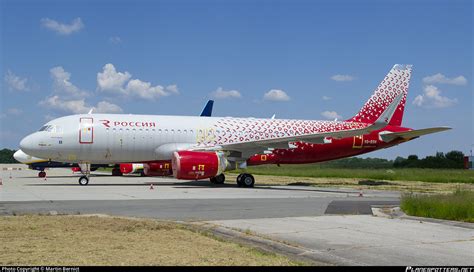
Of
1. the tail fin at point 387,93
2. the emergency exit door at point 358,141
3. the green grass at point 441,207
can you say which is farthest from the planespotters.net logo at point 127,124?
the green grass at point 441,207

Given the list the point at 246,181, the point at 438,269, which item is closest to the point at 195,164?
the point at 246,181

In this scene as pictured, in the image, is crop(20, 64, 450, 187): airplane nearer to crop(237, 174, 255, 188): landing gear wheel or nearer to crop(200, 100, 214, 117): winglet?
crop(237, 174, 255, 188): landing gear wheel

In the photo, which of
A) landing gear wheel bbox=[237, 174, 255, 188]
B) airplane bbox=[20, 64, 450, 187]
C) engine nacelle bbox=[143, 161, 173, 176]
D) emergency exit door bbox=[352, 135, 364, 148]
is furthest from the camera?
emergency exit door bbox=[352, 135, 364, 148]

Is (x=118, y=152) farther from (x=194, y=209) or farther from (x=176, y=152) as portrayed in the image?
(x=194, y=209)

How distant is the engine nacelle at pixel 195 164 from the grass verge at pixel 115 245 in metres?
13.7

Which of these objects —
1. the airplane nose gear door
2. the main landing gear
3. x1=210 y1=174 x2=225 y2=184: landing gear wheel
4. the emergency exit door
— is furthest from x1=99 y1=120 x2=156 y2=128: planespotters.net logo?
the emergency exit door

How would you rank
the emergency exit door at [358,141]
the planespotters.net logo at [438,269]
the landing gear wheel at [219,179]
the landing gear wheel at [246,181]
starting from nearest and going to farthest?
the planespotters.net logo at [438,269], the landing gear wheel at [246,181], the landing gear wheel at [219,179], the emergency exit door at [358,141]

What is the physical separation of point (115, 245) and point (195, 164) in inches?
660

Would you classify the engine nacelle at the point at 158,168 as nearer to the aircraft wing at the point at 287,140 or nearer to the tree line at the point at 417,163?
Answer: the aircraft wing at the point at 287,140

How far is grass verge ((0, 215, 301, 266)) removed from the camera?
6738mm

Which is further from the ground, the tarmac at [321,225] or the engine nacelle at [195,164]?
the engine nacelle at [195,164]

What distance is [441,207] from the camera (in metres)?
12.5

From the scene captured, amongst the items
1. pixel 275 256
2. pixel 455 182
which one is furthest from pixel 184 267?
pixel 455 182

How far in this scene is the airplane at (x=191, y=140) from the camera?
25.3 m
